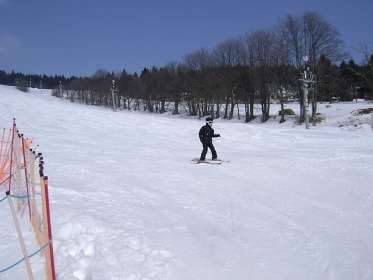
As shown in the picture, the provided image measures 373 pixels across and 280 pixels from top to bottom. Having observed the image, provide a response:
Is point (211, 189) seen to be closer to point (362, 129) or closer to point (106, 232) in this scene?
point (106, 232)

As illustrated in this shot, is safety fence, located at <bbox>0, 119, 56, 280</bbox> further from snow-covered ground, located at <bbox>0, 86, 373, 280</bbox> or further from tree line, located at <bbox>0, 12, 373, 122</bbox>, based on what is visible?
tree line, located at <bbox>0, 12, 373, 122</bbox>

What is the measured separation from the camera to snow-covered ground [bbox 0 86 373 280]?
192 inches

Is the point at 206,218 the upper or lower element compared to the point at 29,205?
lower

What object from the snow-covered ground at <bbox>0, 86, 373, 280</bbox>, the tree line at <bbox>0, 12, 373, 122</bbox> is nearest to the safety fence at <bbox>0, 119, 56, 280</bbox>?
the snow-covered ground at <bbox>0, 86, 373, 280</bbox>

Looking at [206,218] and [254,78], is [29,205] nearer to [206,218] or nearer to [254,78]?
[206,218]

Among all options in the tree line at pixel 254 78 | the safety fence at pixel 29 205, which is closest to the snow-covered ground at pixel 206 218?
the safety fence at pixel 29 205

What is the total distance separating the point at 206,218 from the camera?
7.10 meters

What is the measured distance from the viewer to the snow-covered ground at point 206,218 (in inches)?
192

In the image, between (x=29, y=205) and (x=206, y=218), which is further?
(x=206, y=218)

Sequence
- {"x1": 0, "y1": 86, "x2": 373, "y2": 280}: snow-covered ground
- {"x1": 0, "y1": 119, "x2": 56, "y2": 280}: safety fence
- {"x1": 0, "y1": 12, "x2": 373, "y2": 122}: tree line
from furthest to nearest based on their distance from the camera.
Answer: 1. {"x1": 0, "y1": 12, "x2": 373, "y2": 122}: tree line
2. {"x1": 0, "y1": 86, "x2": 373, "y2": 280}: snow-covered ground
3. {"x1": 0, "y1": 119, "x2": 56, "y2": 280}: safety fence

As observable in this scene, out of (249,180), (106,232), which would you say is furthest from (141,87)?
(106,232)

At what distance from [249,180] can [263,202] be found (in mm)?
2602

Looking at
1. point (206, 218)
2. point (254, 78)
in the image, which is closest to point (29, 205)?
point (206, 218)

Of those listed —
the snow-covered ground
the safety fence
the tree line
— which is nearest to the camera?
the safety fence
